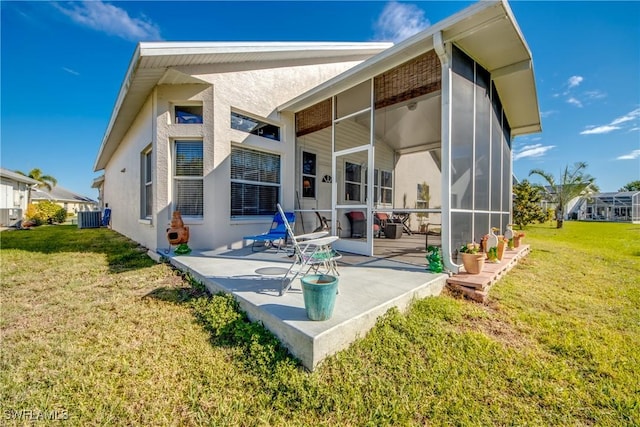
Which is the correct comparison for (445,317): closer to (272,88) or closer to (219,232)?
(219,232)

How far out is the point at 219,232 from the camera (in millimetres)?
6027

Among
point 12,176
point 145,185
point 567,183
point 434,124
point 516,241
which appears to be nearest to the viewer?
point 516,241

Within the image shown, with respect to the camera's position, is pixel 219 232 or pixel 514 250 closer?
pixel 219 232

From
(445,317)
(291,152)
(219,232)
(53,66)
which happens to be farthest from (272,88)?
(53,66)

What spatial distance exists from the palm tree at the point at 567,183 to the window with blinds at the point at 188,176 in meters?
22.4

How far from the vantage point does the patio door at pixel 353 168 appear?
18.2 feet

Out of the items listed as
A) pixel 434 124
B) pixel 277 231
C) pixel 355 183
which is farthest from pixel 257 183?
pixel 434 124

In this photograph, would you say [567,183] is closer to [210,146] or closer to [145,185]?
[210,146]

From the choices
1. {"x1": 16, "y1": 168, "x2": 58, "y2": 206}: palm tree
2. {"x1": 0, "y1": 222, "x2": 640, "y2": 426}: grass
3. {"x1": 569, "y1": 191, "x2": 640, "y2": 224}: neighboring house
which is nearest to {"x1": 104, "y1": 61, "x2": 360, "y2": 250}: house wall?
{"x1": 0, "y1": 222, "x2": 640, "y2": 426}: grass

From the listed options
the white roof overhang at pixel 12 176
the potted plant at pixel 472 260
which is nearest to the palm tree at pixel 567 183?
the potted plant at pixel 472 260

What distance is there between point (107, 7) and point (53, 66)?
7.63 metres

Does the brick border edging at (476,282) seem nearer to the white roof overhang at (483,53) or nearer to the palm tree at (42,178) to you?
the white roof overhang at (483,53)

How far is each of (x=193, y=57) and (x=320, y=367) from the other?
5.93m

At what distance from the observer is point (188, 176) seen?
6.07m
